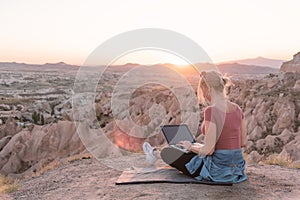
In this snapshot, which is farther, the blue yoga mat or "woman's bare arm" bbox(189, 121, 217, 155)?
the blue yoga mat

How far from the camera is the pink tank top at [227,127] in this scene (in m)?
4.81

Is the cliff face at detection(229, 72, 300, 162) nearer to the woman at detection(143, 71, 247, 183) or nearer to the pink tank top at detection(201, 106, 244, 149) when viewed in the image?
the woman at detection(143, 71, 247, 183)

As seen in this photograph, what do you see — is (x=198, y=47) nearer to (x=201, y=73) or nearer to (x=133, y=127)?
(x=201, y=73)

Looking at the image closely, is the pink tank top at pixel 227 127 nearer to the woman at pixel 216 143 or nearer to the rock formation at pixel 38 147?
the woman at pixel 216 143

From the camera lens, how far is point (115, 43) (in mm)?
6352

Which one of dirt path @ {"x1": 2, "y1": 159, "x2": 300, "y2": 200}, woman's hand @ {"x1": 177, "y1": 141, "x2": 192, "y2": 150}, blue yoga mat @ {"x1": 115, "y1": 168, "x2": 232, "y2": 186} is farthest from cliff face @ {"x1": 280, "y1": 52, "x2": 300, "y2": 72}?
woman's hand @ {"x1": 177, "y1": 141, "x2": 192, "y2": 150}

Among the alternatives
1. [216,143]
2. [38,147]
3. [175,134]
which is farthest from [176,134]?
[38,147]

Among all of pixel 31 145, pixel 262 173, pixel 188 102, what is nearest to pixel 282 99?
pixel 188 102

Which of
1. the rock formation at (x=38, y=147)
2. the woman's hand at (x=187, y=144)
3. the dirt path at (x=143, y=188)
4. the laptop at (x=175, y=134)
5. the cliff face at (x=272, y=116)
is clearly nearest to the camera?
the dirt path at (x=143, y=188)

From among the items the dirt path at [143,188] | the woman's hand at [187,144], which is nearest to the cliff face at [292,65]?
the dirt path at [143,188]

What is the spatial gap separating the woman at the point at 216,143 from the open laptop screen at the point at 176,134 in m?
0.17

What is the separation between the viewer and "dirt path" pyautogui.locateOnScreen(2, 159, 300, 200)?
5160mm

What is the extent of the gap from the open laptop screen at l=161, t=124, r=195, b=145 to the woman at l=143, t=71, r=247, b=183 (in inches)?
6.6

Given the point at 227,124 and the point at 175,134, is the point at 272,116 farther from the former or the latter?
the point at 227,124
